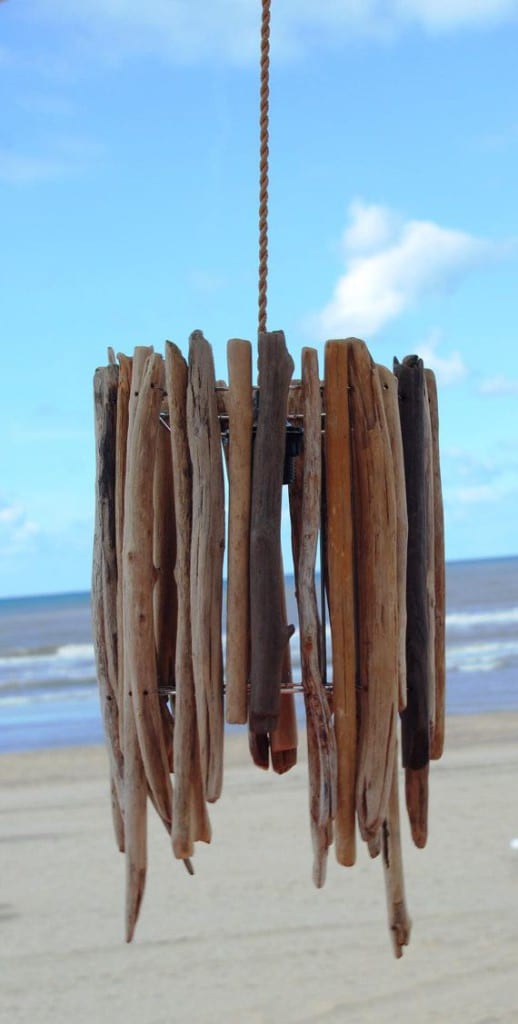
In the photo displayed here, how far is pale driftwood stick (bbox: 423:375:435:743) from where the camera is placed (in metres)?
1.69

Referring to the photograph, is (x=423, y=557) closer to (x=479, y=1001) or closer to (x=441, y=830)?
(x=479, y=1001)

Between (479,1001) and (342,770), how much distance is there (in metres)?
2.60

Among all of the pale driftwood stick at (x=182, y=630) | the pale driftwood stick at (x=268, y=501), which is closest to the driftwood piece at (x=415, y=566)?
the pale driftwood stick at (x=268, y=501)

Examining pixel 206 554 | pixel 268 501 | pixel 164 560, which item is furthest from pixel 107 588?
pixel 268 501

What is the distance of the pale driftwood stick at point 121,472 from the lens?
5.48 ft

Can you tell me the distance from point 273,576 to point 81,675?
11871 millimetres

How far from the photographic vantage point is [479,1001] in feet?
12.2

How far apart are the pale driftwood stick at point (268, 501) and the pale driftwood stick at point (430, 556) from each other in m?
0.27

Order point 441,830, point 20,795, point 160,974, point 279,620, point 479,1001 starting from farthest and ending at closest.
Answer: point 20,795
point 441,830
point 160,974
point 479,1001
point 279,620

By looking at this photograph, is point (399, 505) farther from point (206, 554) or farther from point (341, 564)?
point (206, 554)

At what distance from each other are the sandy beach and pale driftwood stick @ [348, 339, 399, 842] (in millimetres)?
2449

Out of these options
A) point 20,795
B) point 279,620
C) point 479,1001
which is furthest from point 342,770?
point 20,795

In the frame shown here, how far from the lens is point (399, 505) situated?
1587 millimetres

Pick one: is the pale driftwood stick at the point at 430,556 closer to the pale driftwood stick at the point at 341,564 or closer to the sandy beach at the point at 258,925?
the pale driftwood stick at the point at 341,564
